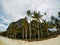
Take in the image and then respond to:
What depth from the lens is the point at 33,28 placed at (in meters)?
77.8

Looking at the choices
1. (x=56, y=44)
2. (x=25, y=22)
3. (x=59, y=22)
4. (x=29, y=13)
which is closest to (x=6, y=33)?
(x=25, y=22)

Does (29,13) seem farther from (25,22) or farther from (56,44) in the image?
(56,44)

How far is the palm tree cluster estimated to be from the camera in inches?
2830

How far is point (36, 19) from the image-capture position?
69.6 metres

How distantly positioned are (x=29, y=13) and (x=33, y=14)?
2.93 metres

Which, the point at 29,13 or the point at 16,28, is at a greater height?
the point at 29,13

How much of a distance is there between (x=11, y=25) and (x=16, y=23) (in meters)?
3.87

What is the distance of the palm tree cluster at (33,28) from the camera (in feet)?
236

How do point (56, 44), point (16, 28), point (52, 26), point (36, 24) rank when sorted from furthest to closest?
point (16, 28) → point (52, 26) → point (36, 24) → point (56, 44)

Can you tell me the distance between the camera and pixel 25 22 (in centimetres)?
7581

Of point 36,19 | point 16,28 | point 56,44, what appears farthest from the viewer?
point 16,28

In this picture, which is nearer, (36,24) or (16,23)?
(36,24)

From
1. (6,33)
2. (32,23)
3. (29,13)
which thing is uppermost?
(29,13)

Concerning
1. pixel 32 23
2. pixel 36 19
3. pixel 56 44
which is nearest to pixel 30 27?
pixel 32 23
